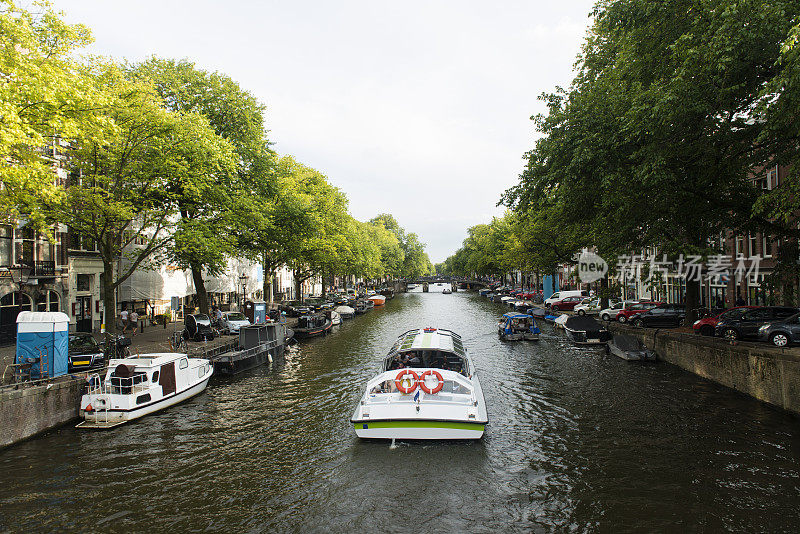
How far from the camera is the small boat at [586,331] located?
29.6m

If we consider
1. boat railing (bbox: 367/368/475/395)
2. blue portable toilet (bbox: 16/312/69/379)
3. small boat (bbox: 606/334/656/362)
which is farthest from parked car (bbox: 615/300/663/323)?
blue portable toilet (bbox: 16/312/69/379)

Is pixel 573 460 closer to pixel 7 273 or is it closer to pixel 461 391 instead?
pixel 461 391

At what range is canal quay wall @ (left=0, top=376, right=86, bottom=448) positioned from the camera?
13.1m

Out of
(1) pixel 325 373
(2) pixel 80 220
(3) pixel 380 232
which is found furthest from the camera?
(3) pixel 380 232

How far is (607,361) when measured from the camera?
25.2 meters

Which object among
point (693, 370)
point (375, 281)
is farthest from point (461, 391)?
point (375, 281)

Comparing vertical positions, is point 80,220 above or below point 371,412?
above

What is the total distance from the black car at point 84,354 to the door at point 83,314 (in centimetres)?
1209

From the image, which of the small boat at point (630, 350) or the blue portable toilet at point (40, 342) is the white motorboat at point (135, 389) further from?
the small boat at point (630, 350)

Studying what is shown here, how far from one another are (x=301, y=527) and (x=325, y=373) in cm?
1450

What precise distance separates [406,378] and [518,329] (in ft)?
72.5

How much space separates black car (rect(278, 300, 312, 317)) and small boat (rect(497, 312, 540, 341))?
20.0 m

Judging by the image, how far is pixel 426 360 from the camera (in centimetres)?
1684

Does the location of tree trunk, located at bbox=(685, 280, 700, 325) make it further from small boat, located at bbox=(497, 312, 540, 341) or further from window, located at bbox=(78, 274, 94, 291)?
window, located at bbox=(78, 274, 94, 291)
